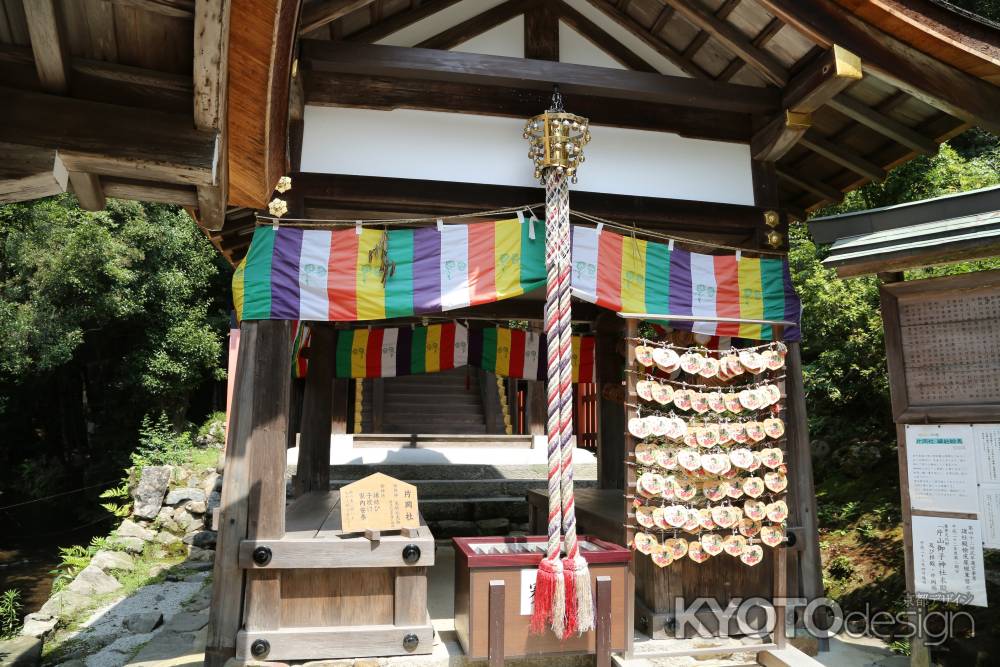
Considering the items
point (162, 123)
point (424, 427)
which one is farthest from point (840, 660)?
point (424, 427)

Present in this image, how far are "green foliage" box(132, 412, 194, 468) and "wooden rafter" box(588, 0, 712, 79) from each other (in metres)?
12.4

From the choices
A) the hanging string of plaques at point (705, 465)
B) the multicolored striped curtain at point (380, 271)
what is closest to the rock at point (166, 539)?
the multicolored striped curtain at point (380, 271)

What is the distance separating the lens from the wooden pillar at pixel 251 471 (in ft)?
16.1

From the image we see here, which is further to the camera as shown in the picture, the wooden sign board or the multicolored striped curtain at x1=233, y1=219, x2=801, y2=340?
the multicolored striped curtain at x1=233, y1=219, x2=801, y2=340

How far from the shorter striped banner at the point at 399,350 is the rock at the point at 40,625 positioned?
172 inches

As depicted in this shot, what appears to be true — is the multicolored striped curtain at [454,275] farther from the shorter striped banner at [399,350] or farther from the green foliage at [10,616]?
the green foliage at [10,616]

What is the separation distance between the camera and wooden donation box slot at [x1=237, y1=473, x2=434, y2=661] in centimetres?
489

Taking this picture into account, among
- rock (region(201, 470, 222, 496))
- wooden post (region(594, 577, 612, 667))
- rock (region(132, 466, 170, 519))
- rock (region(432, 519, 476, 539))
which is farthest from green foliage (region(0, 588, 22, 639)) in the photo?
wooden post (region(594, 577, 612, 667))

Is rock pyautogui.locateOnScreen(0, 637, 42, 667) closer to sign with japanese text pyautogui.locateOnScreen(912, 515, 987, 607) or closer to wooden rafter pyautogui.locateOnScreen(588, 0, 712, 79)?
sign with japanese text pyautogui.locateOnScreen(912, 515, 987, 607)

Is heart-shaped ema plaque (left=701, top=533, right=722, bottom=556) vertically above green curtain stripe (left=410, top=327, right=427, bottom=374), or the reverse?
green curtain stripe (left=410, top=327, right=427, bottom=374)

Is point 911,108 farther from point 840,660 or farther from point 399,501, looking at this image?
point 399,501

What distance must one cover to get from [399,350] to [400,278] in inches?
172

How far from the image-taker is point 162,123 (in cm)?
267

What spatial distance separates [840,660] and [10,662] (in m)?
7.11
